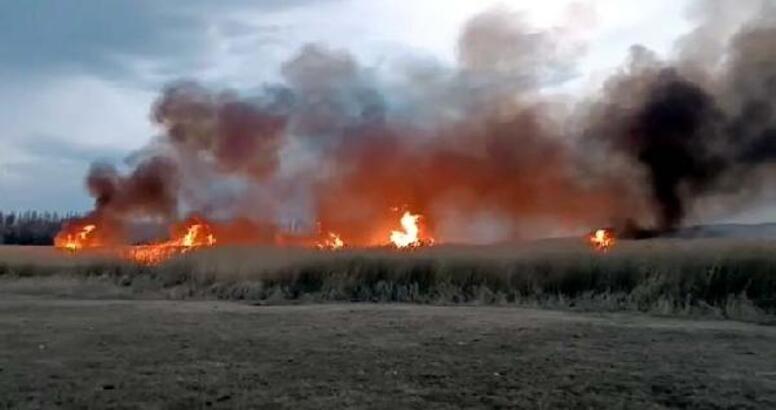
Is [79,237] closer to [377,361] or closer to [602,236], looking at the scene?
[602,236]

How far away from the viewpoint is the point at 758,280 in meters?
25.9

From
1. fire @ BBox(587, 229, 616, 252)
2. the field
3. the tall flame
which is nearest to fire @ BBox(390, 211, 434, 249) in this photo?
the tall flame

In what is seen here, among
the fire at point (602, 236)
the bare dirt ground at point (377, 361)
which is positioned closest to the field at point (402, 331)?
the bare dirt ground at point (377, 361)

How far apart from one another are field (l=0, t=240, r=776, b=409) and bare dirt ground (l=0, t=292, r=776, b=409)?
46mm

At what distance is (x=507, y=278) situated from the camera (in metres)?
28.0

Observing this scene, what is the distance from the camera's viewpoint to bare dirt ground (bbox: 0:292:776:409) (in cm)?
1041

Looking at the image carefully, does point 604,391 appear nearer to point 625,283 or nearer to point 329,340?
point 329,340

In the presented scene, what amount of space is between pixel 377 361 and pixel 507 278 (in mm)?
15240

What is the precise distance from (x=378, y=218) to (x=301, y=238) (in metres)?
5.63

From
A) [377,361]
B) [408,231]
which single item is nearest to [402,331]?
[377,361]

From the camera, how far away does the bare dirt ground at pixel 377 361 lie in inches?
410

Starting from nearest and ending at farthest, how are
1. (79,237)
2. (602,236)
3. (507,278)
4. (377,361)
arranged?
(377,361) → (507,278) → (602,236) → (79,237)

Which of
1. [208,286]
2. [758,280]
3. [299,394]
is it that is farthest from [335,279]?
[299,394]

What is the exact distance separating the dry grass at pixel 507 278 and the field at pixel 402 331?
0.24 feet
